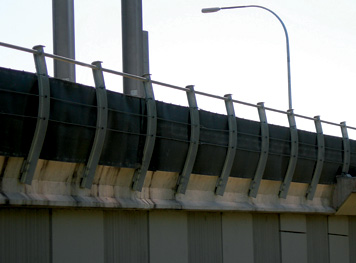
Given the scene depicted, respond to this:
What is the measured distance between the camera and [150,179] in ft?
57.1

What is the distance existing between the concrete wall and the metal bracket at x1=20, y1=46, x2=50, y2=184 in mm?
631

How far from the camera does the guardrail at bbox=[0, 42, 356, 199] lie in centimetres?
1412

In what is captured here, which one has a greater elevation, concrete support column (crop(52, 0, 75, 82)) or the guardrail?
concrete support column (crop(52, 0, 75, 82))

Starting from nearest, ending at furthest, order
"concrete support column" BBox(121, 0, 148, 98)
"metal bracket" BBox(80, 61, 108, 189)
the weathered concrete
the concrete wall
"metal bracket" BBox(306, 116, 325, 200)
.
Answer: the weathered concrete
the concrete wall
"metal bracket" BBox(80, 61, 108, 189)
"metal bracket" BBox(306, 116, 325, 200)
"concrete support column" BBox(121, 0, 148, 98)

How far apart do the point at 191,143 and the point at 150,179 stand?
1244 millimetres

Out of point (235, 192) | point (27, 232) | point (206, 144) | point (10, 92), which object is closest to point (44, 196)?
point (27, 232)

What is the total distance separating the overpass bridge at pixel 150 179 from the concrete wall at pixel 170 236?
3cm

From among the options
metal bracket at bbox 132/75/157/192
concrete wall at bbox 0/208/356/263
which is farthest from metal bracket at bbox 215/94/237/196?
metal bracket at bbox 132/75/157/192

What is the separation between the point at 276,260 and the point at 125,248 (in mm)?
6332

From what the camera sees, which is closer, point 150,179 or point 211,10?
point 150,179

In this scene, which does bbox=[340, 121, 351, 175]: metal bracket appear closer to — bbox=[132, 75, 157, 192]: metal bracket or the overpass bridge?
the overpass bridge

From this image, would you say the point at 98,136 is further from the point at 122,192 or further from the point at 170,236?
the point at 170,236

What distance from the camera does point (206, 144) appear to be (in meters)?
18.4

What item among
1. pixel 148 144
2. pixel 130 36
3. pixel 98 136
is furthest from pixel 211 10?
pixel 98 136
